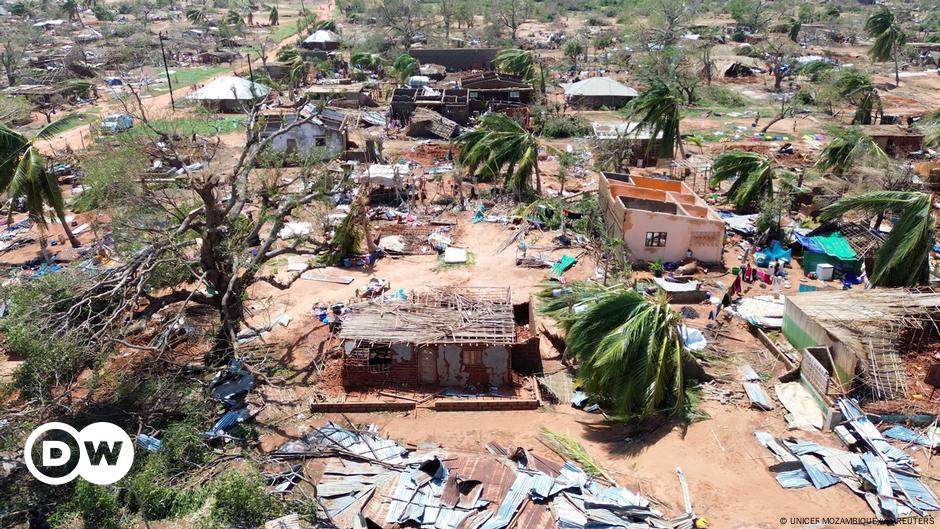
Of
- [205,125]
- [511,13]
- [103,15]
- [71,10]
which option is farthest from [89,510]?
[103,15]

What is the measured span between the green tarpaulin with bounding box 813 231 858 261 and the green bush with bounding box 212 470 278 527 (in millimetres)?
16747

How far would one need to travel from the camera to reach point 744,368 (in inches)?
567

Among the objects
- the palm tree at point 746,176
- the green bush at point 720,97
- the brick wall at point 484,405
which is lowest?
the brick wall at point 484,405

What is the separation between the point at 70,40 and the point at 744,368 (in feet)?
210

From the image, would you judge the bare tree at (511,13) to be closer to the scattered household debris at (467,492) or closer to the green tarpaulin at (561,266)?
the green tarpaulin at (561,266)

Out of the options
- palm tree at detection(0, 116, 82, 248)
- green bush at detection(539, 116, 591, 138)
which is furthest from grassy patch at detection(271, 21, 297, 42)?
palm tree at detection(0, 116, 82, 248)

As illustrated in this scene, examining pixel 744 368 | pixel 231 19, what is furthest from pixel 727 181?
pixel 231 19

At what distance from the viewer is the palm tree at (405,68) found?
137 ft

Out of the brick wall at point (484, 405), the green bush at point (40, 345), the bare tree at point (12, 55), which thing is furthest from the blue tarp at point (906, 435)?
the bare tree at point (12, 55)

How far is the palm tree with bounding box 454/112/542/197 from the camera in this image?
2441 centimetres

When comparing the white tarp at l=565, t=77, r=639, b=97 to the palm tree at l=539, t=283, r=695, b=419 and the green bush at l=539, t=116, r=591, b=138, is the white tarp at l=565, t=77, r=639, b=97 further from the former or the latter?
the palm tree at l=539, t=283, r=695, b=419

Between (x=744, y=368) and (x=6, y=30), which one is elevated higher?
(x=6, y=30)

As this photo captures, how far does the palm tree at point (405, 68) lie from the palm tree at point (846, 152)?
80.8 feet

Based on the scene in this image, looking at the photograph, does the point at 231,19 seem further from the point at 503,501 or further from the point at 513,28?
the point at 503,501
